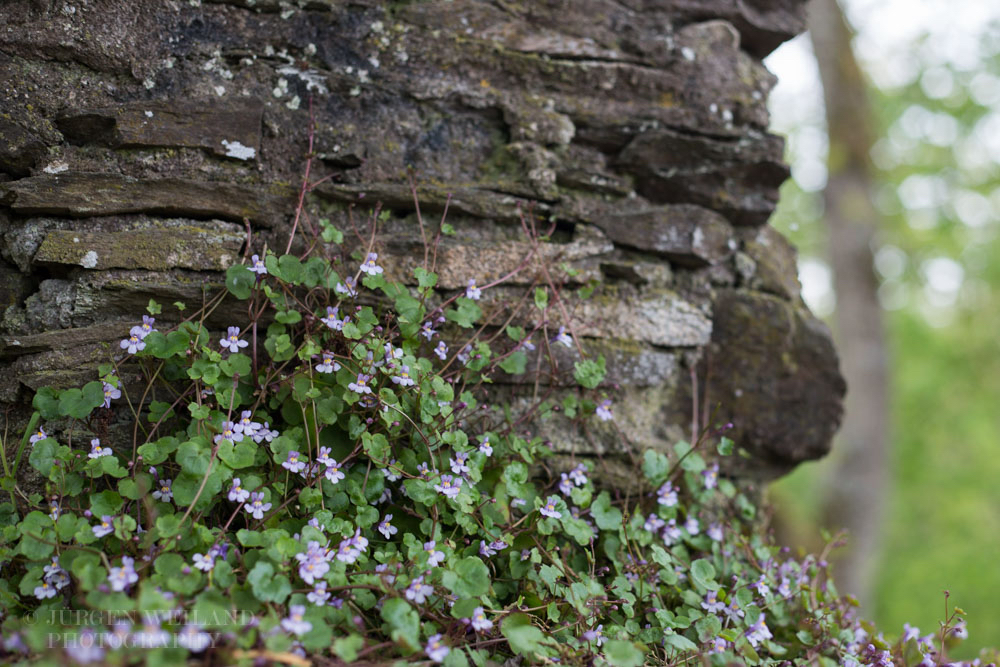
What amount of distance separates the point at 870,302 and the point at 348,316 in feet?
23.8

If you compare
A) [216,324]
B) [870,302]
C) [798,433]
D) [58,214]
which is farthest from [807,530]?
[58,214]

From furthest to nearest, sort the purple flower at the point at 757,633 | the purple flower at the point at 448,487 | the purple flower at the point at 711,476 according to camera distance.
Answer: the purple flower at the point at 711,476 → the purple flower at the point at 757,633 → the purple flower at the point at 448,487

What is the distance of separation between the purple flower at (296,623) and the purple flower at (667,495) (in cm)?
116

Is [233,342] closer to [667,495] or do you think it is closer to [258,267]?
[258,267]

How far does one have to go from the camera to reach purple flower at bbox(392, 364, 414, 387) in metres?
1.76

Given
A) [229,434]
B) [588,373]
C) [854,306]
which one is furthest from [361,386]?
[854,306]

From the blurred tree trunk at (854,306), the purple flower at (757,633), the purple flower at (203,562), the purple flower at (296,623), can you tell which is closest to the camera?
the purple flower at (296,623)

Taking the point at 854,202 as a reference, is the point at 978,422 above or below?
above

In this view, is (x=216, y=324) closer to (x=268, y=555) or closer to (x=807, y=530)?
(x=268, y=555)

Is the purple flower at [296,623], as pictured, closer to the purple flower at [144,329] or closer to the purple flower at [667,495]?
the purple flower at [144,329]

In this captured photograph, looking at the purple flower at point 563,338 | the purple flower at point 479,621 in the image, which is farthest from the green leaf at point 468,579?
the purple flower at point 563,338

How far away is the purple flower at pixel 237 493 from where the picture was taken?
157 cm

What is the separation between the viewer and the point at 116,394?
1.68 metres

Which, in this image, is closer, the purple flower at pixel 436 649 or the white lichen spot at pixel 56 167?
the purple flower at pixel 436 649
